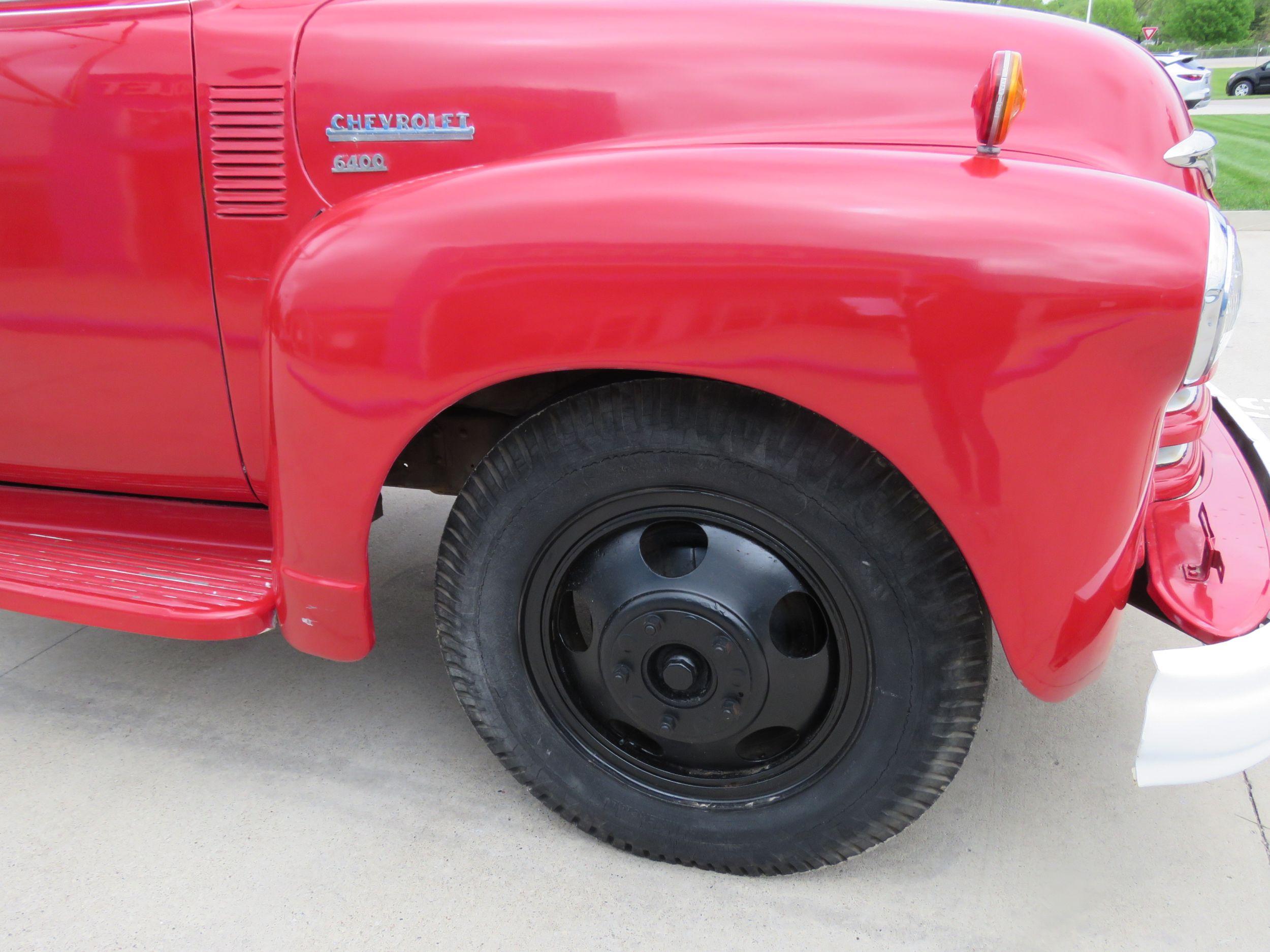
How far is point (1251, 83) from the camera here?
27.8 meters

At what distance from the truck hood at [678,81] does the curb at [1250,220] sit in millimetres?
7085

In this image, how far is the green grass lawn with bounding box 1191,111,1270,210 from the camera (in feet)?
28.6

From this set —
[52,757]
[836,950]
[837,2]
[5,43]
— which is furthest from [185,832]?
[837,2]

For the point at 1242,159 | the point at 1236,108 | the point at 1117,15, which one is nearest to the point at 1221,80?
the point at 1117,15

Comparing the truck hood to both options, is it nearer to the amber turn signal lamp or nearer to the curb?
the amber turn signal lamp

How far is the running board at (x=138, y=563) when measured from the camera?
178 centimetres

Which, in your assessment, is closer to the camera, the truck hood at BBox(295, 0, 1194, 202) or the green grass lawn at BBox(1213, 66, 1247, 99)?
the truck hood at BBox(295, 0, 1194, 202)

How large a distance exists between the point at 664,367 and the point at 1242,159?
1311 cm

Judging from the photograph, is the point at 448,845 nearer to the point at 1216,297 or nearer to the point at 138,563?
the point at 138,563

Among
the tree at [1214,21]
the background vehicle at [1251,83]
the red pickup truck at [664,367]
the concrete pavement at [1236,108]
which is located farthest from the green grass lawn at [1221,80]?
the red pickup truck at [664,367]

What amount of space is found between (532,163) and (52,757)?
5.39 feet

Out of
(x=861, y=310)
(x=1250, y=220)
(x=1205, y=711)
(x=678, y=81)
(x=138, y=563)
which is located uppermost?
(x=678, y=81)

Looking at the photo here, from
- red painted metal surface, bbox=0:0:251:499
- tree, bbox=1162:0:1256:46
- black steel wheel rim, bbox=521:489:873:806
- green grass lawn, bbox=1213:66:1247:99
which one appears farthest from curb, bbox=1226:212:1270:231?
tree, bbox=1162:0:1256:46

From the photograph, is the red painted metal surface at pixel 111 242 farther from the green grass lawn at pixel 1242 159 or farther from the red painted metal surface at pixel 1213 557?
the green grass lawn at pixel 1242 159
